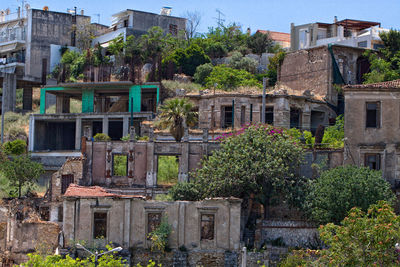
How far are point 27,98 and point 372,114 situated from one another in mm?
41963

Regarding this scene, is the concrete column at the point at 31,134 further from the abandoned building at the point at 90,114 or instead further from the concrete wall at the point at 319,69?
the concrete wall at the point at 319,69

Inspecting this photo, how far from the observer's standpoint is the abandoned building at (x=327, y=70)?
54.8 meters

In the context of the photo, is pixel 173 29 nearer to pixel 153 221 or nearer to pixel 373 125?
pixel 373 125

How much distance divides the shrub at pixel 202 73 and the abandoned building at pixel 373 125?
2393cm

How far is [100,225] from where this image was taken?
1405 inches

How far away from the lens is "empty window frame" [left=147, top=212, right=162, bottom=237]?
1399 inches

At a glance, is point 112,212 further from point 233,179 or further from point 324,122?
point 324,122

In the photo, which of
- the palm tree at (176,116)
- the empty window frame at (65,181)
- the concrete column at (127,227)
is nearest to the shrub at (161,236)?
the concrete column at (127,227)

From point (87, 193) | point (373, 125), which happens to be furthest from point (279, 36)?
point (87, 193)

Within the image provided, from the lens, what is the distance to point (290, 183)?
123ft

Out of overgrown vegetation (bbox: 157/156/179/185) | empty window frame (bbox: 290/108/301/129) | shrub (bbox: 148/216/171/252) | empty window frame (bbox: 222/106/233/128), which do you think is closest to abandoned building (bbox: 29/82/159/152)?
empty window frame (bbox: 222/106/233/128)

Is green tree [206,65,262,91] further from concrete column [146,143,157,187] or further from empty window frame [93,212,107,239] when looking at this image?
empty window frame [93,212,107,239]

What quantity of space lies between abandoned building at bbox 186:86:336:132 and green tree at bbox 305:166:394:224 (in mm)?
13805

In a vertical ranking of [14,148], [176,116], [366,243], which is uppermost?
[176,116]
